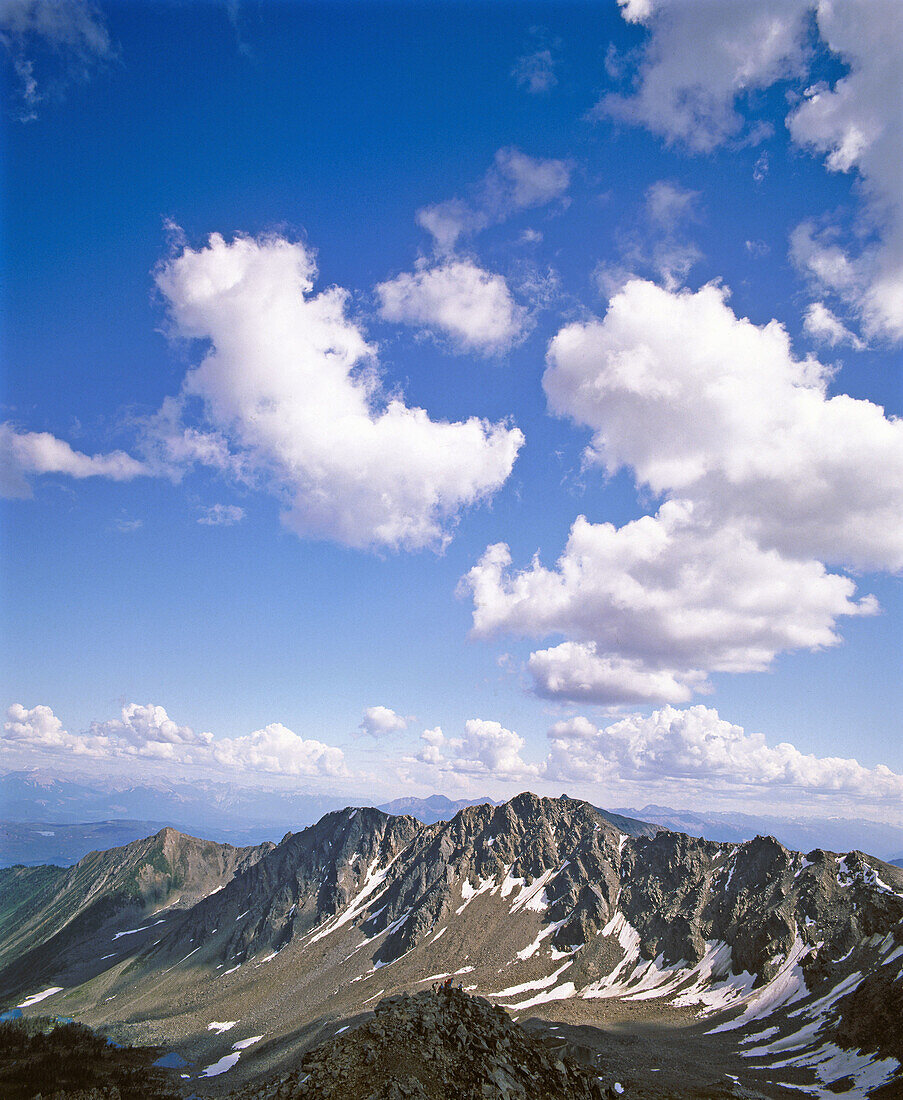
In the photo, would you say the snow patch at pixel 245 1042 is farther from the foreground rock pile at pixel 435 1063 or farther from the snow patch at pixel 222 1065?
the foreground rock pile at pixel 435 1063

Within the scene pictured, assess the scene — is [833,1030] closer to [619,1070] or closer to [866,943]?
[866,943]

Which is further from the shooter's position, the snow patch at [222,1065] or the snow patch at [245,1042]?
the snow patch at [245,1042]

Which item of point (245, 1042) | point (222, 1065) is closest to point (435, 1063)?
point (222, 1065)

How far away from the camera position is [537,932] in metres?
174

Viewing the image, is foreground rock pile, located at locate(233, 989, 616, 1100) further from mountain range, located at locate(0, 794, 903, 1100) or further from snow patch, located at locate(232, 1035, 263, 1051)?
snow patch, located at locate(232, 1035, 263, 1051)

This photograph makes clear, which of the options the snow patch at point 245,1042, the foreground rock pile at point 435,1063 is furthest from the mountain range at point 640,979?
the foreground rock pile at point 435,1063

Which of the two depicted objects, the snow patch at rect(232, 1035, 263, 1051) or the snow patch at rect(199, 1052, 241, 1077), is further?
the snow patch at rect(232, 1035, 263, 1051)

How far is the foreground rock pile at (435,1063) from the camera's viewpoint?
38.0 meters

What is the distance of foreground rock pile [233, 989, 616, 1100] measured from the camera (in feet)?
125

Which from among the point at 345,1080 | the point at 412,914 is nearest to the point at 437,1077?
the point at 345,1080

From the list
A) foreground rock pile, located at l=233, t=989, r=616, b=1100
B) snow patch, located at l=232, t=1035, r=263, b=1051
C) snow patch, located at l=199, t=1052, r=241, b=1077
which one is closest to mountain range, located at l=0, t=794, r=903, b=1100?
snow patch, located at l=199, t=1052, r=241, b=1077

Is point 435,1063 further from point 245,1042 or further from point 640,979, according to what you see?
point 245,1042

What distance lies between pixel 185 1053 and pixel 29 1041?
35031mm

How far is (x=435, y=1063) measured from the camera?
40.7 meters
